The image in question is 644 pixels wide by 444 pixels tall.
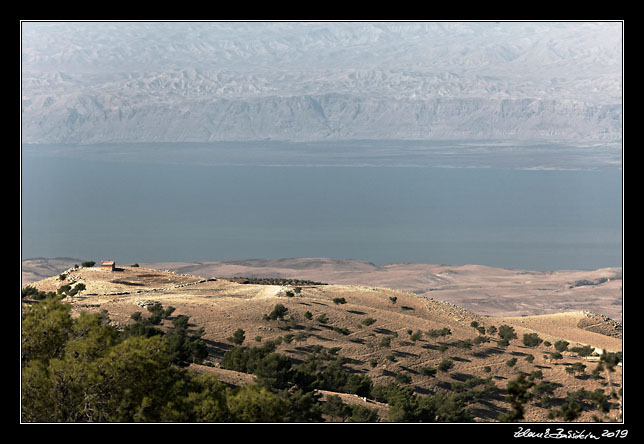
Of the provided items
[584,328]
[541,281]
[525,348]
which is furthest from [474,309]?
[525,348]

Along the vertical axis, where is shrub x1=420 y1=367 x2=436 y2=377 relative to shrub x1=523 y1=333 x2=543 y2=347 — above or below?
below

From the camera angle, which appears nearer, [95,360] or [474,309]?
[95,360]

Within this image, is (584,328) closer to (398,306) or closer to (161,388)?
(398,306)

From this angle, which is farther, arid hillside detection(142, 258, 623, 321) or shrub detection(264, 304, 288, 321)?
arid hillside detection(142, 258, 623, 321)

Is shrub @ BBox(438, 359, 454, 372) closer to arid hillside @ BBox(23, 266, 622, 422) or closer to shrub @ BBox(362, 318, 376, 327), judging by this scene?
arid hillside @ BBox(23, 266, 622, 422)

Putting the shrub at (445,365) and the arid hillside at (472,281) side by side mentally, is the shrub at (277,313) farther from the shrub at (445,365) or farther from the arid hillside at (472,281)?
the arid hillside at (472,281)

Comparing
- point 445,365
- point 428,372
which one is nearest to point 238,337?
point 428,372

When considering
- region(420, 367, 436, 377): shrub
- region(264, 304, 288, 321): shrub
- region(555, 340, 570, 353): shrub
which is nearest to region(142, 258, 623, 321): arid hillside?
region(555, 340, 570, 353): shrub

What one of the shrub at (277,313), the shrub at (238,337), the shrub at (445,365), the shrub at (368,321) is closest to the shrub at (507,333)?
the shrub at (445,365)
